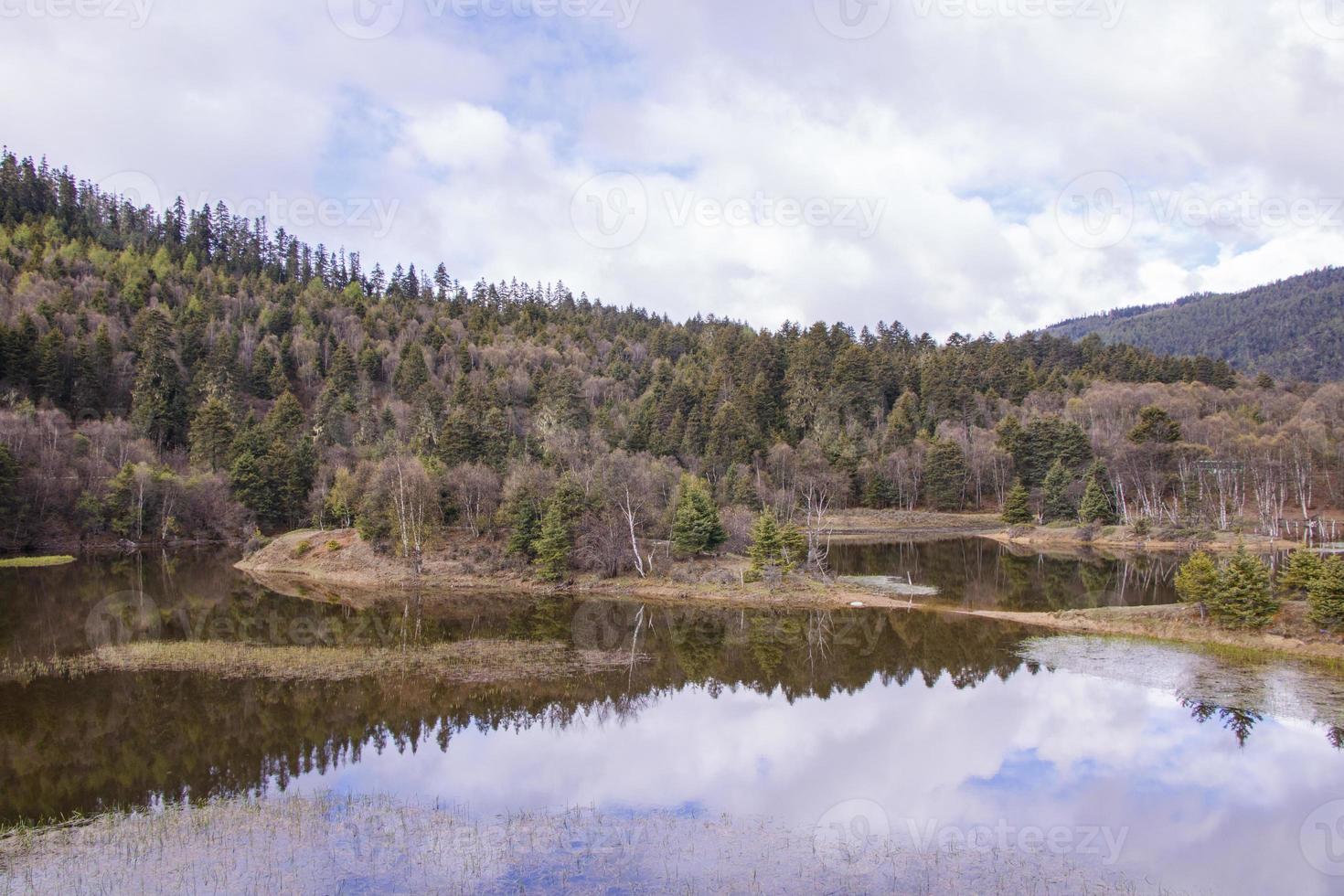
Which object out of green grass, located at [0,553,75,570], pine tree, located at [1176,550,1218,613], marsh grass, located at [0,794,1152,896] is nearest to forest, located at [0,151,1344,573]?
green grass, located at [0,553,75,570]

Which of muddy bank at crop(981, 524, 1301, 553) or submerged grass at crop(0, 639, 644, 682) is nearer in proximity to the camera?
submerged grass at crop(0, 639, 644, 682)

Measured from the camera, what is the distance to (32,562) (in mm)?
62000

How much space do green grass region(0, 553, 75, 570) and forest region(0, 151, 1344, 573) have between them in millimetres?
6098

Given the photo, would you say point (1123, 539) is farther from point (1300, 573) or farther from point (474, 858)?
point (474, 858)

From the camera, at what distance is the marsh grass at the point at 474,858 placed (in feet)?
48.3

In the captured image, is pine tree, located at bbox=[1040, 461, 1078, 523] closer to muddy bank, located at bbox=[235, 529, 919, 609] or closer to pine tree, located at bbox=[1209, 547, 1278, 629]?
muddy bank, located at bbox=[235, 529, 919, 609]

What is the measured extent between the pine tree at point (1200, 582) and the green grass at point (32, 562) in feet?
247

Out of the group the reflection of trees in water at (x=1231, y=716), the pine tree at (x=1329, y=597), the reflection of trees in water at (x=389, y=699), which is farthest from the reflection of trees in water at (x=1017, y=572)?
the reflection of trees in water at (x=1231, y=716)

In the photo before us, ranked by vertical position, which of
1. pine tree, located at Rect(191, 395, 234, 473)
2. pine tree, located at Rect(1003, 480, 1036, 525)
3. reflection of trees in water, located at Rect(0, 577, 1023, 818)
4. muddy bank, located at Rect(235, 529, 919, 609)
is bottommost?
reflection of trees in water, located at Rect(0, 577, 1023, 818)

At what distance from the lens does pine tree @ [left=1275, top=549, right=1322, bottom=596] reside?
31797mm

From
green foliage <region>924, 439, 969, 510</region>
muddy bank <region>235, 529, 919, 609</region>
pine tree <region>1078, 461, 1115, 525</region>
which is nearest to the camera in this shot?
muddy bank <region>235, 529, 919, 609</region>

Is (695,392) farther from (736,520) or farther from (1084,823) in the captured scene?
(1084,823)

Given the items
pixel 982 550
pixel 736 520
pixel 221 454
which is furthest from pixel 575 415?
pixel 982 550

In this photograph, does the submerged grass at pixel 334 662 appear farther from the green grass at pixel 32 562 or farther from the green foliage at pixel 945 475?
the green foliage at pixel 945 475
